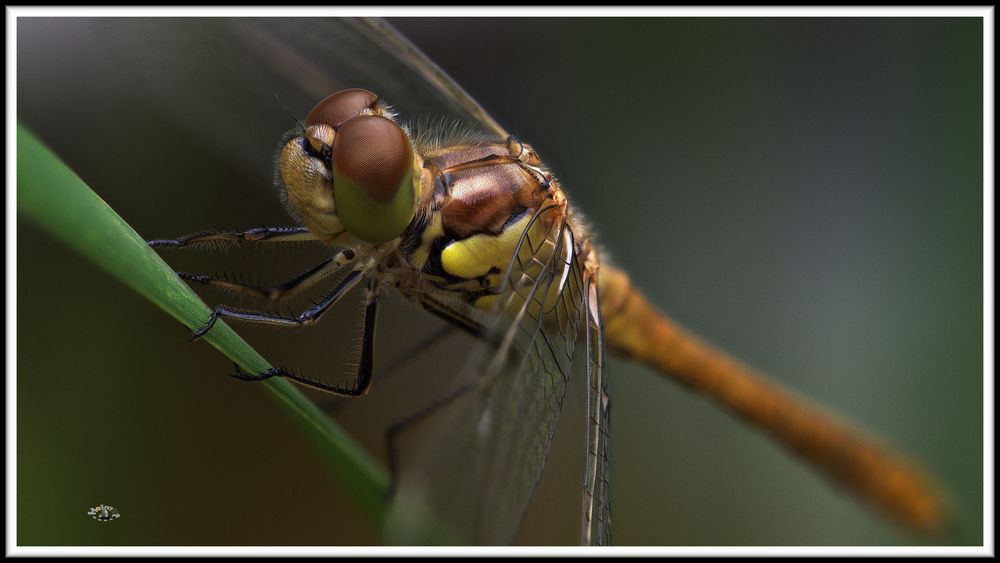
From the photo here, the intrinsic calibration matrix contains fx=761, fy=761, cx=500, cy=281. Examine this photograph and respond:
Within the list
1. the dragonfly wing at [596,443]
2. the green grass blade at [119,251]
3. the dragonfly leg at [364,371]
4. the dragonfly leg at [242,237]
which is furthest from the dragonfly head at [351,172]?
the dragonfly wing at [596,443]

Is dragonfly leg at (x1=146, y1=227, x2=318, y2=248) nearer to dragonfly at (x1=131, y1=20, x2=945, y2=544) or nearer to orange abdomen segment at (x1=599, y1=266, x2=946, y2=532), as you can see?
dragonfly at (x1=131, y1=20, x2=945, y2=544)

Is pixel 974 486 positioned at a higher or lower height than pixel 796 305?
lower

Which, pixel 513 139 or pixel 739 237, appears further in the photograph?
pixel 739 237

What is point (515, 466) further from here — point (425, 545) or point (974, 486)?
point (974, 486)

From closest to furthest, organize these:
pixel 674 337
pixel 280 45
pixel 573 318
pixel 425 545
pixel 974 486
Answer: pixel 425 545
pixel 573 318
pixel 280 45
pixel 674 337
pixel 974 486

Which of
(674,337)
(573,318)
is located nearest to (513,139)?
(573,318)
